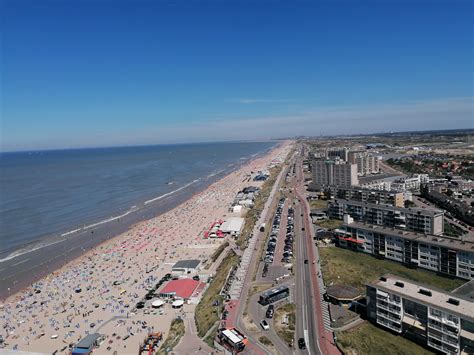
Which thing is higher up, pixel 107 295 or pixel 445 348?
pixel 445 348

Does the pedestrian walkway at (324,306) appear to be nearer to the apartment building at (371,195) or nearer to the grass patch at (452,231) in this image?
the grass patch at (452,231)

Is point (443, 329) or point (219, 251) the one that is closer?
point (443, 329)

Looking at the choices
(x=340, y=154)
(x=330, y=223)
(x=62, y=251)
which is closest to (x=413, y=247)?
(x=330, y=223)

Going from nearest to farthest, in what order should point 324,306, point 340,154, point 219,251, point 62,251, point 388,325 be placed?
point 388,325 → point 324,306 → point 219,251 → point 62,251 → point 340,154

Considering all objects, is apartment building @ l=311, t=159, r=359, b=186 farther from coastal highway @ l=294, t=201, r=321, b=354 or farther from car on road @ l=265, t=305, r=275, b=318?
car on road @ l=265, t=305, r=275, b=318

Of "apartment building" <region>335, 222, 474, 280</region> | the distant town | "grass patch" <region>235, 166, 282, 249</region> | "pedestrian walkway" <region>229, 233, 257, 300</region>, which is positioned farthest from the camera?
"grass patch" <region>235, 166, 282, 249</region>

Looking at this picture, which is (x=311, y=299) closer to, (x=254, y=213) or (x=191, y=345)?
(x=191, y=345)

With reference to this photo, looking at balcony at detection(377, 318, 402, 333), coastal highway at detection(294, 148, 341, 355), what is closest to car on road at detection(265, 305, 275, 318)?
coastal highway at detection(294, 148, 341, 355)
